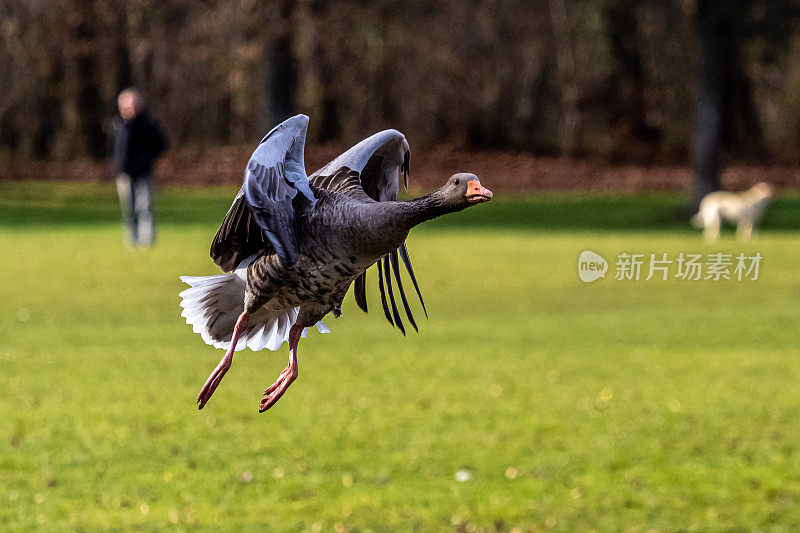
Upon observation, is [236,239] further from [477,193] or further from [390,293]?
[477,193]

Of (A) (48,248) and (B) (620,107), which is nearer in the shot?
(A) (48,248)

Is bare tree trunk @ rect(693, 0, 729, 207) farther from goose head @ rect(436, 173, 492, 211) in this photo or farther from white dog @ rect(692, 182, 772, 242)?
goose head @ rect(436, 173, 492, 211)

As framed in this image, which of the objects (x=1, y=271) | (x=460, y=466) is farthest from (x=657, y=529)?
(x=1, y=271)

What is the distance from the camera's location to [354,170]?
6.08ft

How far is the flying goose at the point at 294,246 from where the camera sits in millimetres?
1579

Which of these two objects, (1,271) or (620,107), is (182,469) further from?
(620,107)

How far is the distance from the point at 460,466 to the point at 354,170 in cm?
1594

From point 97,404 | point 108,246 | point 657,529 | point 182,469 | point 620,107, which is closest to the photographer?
point 657,529

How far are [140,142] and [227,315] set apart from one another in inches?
27.7

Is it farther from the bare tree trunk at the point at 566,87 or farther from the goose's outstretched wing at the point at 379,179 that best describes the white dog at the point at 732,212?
the bare tree trunk at the point at 566,87

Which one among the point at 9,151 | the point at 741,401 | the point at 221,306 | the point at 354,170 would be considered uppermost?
the point at 354,170

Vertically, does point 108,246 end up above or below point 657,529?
below

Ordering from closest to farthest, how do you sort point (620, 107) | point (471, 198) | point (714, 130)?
point (471, 198) → point (714, 130) → point (620, 107)

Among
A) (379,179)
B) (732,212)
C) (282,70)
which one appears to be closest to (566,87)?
(732,212)
